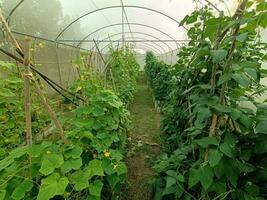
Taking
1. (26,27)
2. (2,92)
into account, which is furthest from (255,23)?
(26,27)

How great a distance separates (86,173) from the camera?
1.52 metres

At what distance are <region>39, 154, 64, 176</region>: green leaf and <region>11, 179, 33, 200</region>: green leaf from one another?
15 centimetres

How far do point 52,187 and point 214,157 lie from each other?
2.82 feet

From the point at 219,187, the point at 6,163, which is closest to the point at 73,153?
the point at 6,163

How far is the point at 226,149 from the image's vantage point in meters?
1.38

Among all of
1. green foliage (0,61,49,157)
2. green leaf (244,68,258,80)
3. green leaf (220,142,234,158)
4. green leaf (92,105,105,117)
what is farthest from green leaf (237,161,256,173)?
green foliage (0,61,49,157)

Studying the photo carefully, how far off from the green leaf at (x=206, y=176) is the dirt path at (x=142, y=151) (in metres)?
1.38

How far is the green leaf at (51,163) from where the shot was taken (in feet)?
4.50

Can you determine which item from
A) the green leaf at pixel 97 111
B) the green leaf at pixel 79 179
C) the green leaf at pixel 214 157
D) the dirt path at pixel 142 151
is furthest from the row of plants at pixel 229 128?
the dirt path at pixel 142 151

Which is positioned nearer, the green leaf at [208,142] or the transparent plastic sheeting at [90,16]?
the green leaf at [208,142]

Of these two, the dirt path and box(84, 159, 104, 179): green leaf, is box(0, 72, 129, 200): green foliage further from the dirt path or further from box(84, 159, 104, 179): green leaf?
the dirt path

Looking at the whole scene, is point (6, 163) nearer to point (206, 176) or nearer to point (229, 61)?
point (206, 176)

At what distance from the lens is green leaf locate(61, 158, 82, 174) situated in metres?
1.45

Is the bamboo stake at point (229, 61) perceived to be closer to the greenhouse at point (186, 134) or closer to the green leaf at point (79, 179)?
the greenhouse at point (186, 134)
